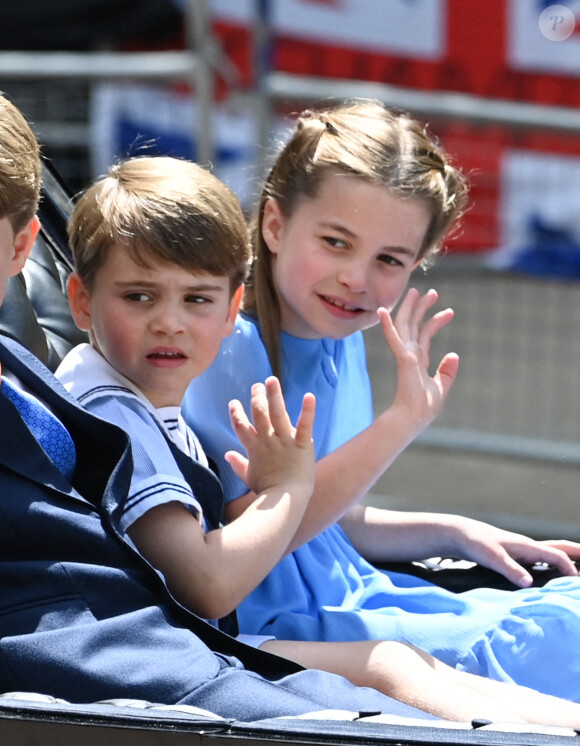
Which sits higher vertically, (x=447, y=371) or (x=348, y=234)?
(x=348, y=234)

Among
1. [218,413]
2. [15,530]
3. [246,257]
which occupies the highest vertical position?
[246,257]

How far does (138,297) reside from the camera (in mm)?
1788

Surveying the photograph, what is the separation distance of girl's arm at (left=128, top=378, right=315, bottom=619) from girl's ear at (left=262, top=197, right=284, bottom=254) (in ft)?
1.52

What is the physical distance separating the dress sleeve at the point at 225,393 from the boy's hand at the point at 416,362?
236 mm

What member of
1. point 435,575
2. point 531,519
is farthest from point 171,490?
point 531,519

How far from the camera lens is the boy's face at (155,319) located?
69.7 inches

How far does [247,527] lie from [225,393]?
0.40 m

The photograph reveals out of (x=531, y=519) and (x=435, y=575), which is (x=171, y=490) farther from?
(x=531, y=519)

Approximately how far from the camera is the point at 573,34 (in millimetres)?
6016

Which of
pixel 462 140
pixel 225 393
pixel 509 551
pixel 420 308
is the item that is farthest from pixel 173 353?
pixel 462 140

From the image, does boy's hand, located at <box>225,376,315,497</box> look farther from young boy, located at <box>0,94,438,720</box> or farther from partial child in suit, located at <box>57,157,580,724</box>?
young boy, located at <box>0,94,438,720</box>

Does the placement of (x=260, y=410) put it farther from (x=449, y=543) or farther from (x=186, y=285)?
(x=449, y=543)

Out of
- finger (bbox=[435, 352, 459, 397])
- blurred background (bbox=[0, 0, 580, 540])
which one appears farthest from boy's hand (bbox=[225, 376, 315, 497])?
blurred background (bbox=[0, 0, 580, 540])

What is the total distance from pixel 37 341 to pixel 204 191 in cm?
44
